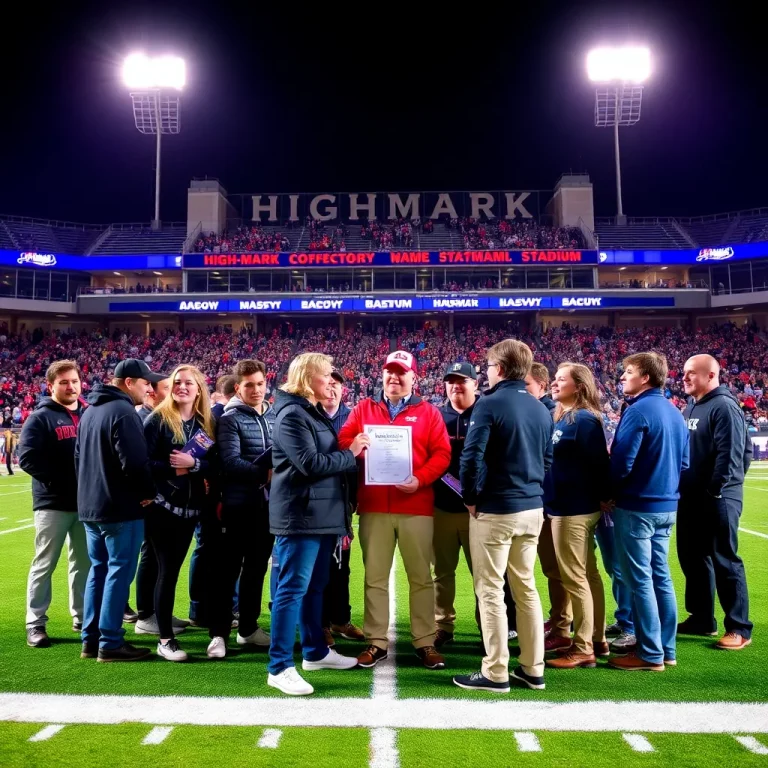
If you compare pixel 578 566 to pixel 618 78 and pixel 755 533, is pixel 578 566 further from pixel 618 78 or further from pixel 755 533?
pixel 618 78

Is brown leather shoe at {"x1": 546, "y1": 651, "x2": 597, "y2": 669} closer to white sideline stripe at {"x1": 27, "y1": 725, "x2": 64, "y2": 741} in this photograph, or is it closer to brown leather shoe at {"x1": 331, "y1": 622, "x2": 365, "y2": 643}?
brown leather shoe at {"x1": 331, "y1": 622, "x2": 365, "y2": 643}

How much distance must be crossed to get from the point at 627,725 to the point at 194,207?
49.7 meters

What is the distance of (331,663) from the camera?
13.7ft

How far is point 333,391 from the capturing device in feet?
17.2

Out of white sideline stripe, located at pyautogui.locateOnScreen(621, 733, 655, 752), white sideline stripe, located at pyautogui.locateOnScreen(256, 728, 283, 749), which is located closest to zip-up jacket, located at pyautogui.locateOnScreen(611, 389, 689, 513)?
white sideline stripe, located at pyautogui.locateOnScreen(621, 733, 655, 752)

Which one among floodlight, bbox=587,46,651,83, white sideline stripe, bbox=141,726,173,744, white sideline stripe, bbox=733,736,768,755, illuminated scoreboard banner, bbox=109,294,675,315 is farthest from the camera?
floodlight, bbox=587,46,651,83

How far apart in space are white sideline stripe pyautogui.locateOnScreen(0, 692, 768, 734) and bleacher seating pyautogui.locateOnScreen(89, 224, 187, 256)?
45.6 metres

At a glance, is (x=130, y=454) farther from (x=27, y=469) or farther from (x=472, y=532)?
(x=472, y=532)

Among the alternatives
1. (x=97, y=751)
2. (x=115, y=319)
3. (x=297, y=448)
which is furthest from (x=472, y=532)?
(x=115, y=319)

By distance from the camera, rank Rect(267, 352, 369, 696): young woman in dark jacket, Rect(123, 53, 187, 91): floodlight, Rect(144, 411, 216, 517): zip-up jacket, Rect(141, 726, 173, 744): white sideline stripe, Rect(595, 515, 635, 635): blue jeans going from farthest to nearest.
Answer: Rect(123, 53, 187, 91): floodlight, Rect(595, 515, 635, 635): blue jeans, Rect(144, 411, 216, 517): zip-up jacket, Rect(267, 352, 369, 696): young woman in dark jacket, Rect(141, 726, 173, 744): white sideline stripe

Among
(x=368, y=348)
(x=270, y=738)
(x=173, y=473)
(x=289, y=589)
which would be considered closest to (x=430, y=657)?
(x=289, y=589)

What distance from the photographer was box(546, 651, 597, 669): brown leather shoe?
4219 millimetres

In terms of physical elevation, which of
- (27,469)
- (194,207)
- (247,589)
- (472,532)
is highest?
(194,207)

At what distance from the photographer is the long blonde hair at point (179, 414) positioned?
466 cm
